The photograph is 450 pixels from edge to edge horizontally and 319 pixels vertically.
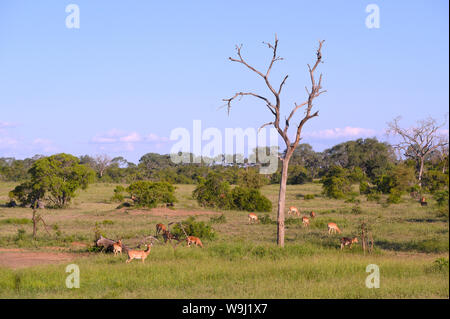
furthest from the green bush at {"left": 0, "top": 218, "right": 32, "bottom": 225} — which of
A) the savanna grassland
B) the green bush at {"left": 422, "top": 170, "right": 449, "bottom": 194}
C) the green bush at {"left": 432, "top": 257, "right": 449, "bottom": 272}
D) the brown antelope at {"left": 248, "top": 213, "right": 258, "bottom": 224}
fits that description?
the green bush at {"left": 432, "top": 257, "right": 449, "bottom": 272}

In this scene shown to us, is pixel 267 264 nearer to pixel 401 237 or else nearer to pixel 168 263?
pixel 168 263

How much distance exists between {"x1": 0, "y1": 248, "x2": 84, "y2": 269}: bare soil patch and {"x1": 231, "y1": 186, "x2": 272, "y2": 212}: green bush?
1904cm

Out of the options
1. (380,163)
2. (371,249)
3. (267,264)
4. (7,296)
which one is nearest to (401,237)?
(371,249)

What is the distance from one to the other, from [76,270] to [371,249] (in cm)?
840

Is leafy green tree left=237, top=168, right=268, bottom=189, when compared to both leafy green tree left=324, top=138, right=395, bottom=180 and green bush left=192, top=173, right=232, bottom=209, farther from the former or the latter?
leafy green tree left=324, top=138, right=395, bottom=180

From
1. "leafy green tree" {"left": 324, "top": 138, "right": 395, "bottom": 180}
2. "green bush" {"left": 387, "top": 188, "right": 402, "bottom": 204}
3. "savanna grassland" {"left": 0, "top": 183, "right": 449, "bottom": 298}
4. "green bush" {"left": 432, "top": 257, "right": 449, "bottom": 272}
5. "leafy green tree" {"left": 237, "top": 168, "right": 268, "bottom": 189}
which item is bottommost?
"savanna grassland" {"left": 0, "top": 183, "right": 449, "bottom": 298}

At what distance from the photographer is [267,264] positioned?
12.1 m

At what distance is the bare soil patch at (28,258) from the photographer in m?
13.3

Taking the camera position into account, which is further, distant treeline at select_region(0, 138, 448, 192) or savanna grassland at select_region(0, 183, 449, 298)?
distant treeline at select_region(0, 138, 448, 192)

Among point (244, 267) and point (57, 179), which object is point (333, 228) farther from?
point (57, 179)

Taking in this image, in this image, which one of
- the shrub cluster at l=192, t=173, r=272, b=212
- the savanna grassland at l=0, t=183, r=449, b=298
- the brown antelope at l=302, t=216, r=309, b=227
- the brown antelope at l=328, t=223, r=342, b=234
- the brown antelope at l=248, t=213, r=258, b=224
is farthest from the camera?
the shrub cluster at l=192, t=173, r=272, b=212

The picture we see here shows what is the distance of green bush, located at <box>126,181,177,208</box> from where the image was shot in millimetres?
32656

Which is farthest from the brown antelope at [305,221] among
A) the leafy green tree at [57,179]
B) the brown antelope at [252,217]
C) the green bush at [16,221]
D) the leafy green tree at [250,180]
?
the leafy green tree at [250,180]

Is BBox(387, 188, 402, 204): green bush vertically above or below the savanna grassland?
above
